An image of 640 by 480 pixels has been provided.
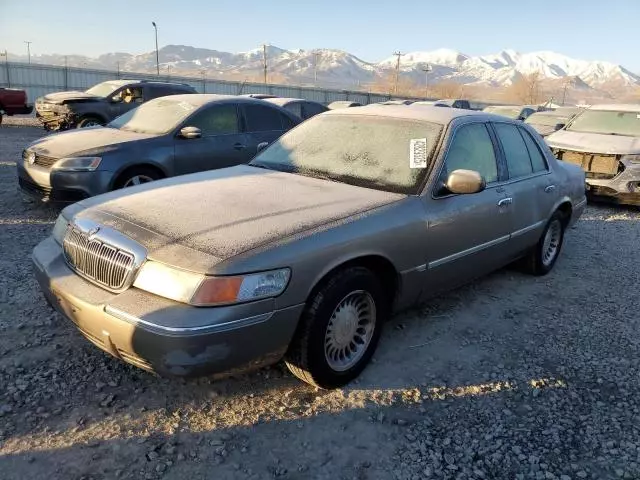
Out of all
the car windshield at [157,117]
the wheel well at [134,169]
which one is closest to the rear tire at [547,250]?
the wheel well at [134,169]

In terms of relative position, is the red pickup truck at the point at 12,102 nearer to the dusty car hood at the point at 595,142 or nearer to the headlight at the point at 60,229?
the headlight at the point at 60,229

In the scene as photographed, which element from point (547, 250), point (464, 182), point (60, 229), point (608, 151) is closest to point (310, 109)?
point (608, 151)

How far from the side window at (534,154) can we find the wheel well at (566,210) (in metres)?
0.55

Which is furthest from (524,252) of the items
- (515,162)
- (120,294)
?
(120,294)

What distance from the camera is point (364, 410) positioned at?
2.89 meters

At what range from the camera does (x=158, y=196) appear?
10.8 feet

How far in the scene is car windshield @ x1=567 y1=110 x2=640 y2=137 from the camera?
9.05 metres

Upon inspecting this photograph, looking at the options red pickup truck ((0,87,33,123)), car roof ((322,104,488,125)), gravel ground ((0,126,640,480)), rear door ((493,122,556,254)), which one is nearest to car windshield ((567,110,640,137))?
rear door ((493,122,556,254))

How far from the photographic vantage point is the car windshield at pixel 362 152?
354 cm

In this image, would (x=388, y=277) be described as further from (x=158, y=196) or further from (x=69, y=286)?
(x=69, y=286)

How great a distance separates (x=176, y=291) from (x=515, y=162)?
3.17 meters

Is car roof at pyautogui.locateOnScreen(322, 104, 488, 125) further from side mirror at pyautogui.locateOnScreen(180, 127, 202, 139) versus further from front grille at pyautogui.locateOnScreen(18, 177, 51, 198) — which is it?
front grille at pyautogui.locateOnScreen(18, 177, 51, 198)

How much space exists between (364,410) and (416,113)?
2.30 metres

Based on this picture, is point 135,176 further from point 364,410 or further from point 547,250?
point 547,250
